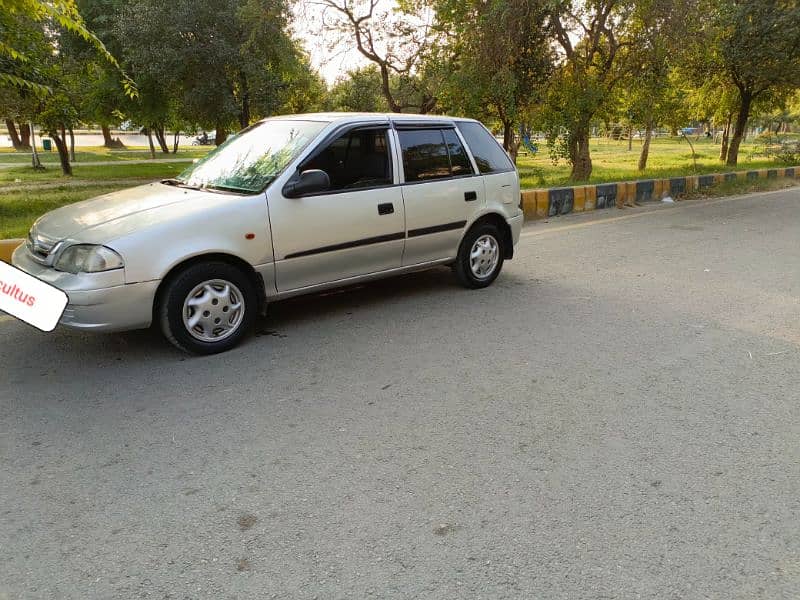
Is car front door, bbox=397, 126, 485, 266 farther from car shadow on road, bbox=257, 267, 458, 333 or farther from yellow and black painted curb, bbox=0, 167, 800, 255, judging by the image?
yellow and black painted curb, bbox=0, 167, 800, 255

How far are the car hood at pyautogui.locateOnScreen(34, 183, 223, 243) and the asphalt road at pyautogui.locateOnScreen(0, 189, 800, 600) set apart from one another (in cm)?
85

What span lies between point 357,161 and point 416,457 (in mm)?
2880

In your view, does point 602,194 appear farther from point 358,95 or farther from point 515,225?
point 358,95

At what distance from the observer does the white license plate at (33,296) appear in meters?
3.64

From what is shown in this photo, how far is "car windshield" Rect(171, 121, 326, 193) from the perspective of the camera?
4859 mm

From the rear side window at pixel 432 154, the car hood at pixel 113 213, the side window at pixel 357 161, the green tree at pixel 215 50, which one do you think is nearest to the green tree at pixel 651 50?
the green tree at pixel 215 50

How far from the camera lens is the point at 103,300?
3988mm

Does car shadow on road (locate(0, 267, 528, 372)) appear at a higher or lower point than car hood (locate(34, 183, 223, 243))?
lower

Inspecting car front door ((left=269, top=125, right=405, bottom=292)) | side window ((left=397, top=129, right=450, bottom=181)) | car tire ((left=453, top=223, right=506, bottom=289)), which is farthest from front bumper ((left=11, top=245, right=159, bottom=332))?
car tire ((left=453, top=223, right=506, bottom=289))

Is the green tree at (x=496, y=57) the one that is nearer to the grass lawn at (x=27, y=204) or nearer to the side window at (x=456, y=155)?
the side window at (x=456, y=155)

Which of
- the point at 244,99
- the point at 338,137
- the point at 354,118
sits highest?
the point at 244,99

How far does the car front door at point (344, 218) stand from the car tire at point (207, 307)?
347 millimetres

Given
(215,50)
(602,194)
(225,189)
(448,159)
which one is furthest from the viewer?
(215,50)

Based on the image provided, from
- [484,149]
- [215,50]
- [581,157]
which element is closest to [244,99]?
[215,50]
